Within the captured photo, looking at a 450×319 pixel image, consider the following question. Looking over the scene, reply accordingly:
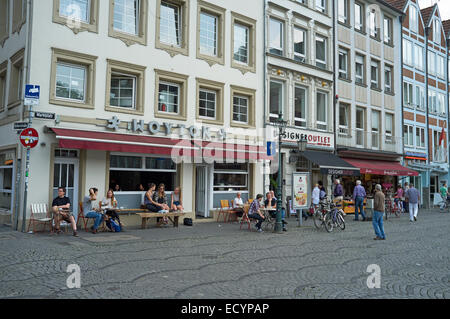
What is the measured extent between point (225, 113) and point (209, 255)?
9698mm

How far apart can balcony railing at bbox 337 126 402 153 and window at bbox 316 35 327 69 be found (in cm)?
376

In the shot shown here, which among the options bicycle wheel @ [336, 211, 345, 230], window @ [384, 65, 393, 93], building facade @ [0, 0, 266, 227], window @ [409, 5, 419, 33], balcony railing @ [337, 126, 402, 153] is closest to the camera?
building facade @ [0, 0, 266, 227]

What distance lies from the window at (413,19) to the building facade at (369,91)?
7.35 ft

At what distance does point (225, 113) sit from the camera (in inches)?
711

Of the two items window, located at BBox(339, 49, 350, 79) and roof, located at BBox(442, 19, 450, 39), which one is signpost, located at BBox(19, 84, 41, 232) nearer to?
window, located at BBox(339, 49, 350, 79)

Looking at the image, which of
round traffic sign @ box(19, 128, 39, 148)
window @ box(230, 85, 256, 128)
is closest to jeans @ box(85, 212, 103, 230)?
round traffic sign @ box(19, 128, 39, 148)

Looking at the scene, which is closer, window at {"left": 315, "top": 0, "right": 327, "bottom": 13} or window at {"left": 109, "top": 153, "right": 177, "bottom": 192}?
window at {"left": 109, "top": 153, "right": 177, "bottom": 192}

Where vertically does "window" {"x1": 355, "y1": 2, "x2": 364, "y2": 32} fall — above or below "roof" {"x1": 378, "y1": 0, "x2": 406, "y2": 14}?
below

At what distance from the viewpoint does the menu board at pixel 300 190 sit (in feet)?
51.4

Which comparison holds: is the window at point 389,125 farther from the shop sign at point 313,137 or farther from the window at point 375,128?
the shop sign at point 313,137

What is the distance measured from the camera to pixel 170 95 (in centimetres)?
1653

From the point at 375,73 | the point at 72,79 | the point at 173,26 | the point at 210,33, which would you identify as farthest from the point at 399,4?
the point at 72,79

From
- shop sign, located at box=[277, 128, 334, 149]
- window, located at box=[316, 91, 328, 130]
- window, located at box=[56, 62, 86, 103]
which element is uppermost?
window, located at box=[316, 91, 328, 130]

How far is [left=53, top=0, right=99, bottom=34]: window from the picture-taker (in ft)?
44.4
